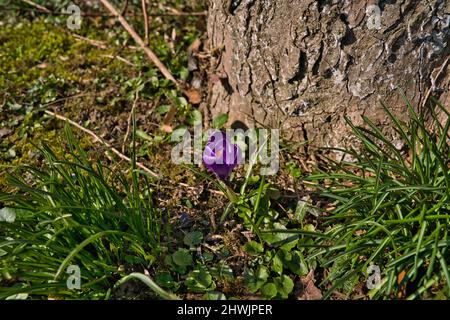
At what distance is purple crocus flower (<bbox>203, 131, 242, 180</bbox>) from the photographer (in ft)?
7.54

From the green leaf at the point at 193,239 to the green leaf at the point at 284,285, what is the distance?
358 mm

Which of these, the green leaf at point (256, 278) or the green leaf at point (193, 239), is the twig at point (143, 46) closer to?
the green leaf at point (193, 239)

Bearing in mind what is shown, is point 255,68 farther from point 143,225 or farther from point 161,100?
point 143,225

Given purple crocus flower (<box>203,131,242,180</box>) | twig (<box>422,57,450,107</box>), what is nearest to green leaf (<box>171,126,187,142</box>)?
purple crocus flower (<box>203,131,242,180</box>)

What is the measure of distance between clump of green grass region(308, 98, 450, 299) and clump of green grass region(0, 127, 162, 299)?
27.5 inches

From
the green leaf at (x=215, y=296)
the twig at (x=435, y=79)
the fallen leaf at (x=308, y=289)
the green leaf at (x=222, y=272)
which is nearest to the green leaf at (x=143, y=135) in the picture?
the green leaf at (x=222, y=272)

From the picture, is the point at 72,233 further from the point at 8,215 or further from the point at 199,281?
the point at 199,281

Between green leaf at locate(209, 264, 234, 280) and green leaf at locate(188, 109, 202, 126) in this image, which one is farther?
green leaf at locate(188, 109, 202, 126)

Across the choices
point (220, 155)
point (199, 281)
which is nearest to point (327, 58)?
point (220, 155)

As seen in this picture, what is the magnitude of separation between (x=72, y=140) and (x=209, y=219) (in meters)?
0.68

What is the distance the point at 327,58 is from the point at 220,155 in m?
0.60

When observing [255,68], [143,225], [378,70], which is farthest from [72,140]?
[378,70]

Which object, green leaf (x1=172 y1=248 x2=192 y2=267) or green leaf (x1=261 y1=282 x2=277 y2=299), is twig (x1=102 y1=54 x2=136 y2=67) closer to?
green leaf (x1=172 y1=248 x2=192 y2=267)

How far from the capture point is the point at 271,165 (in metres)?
2.54
